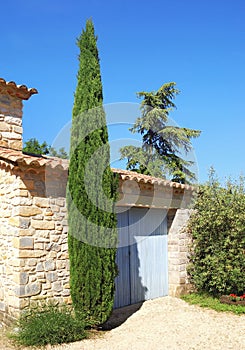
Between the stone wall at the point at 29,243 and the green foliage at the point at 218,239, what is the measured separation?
4.19 m

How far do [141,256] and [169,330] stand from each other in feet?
9.06

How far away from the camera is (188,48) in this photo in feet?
30.3

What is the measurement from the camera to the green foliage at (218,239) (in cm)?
926

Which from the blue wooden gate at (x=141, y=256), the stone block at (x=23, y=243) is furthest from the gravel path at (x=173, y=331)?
the stone block at (x=23, y=243)

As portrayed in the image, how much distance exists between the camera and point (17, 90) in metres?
9.10

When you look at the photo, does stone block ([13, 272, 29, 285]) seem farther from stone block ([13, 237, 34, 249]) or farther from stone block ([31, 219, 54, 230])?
stone block ([31, 219, 54, 230])

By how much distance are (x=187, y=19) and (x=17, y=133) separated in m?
4.99

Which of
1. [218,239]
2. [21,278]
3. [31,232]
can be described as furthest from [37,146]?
[21,278]

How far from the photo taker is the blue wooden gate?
8914 mm

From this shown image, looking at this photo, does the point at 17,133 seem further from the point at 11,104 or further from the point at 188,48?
the point at 188,48

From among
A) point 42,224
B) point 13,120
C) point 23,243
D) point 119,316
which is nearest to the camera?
point 23,243

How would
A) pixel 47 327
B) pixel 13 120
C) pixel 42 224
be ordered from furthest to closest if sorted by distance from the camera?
pixel 13 120 < pixel 42 224 < pixel 47 327

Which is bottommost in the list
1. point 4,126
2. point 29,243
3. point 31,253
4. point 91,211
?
point 31,253

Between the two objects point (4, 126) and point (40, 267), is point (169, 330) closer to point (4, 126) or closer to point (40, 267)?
point (40, 267)
